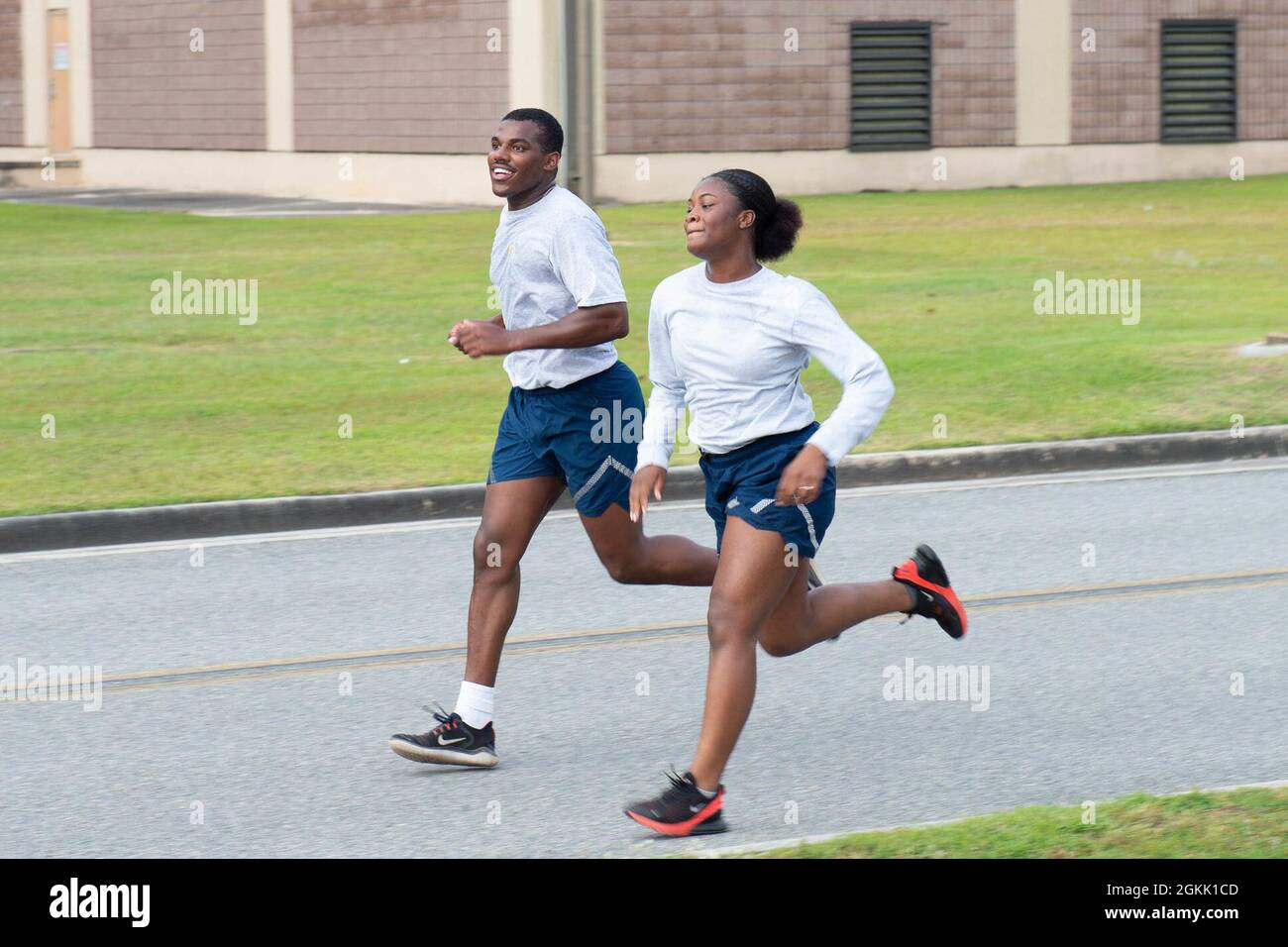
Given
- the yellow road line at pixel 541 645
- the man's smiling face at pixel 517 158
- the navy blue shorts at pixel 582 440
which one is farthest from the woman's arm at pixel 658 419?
the yellow road line at pixel 541 645

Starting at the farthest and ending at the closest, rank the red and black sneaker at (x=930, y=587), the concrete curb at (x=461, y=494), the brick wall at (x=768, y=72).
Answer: the brick wall at (x=768, y=72) < the concrete curb at (x=461, y=494) < the red and black sneaker at (x=930, y=587)

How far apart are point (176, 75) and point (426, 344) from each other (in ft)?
81.0

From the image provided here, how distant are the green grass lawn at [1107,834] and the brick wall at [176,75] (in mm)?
33761

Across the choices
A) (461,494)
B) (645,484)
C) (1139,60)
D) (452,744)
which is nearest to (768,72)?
(1139,60)

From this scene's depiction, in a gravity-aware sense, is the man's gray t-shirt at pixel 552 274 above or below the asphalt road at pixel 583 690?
above

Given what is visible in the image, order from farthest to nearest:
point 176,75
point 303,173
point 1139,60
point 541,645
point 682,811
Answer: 1. point 176,75
2. point 303,173
3. point 1139,60
4. point 541,645
5. point 682,811

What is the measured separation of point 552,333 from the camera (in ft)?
20.9

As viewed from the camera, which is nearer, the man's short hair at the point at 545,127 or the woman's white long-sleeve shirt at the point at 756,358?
the woman's white long-sleeve shirt at the point at 756,358

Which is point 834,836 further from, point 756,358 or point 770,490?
point 756,358

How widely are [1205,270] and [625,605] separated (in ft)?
44.9

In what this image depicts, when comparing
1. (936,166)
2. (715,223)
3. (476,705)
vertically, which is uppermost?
(936,166)

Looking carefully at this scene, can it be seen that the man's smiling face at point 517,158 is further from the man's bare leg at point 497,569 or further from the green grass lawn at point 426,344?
the green grass lawn at point 426,344

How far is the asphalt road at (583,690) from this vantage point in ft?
19.2

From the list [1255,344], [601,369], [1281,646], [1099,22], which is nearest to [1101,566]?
[1281,646]
